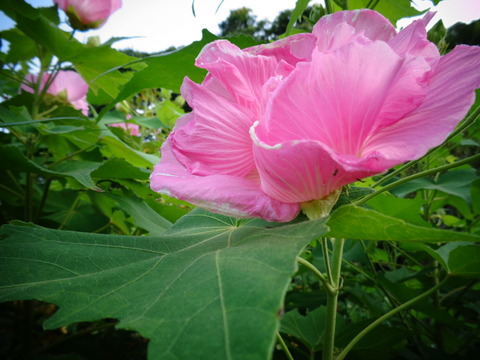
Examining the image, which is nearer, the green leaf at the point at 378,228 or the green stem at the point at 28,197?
the green leaf at the point at 378,228

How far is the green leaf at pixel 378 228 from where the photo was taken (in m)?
0.30

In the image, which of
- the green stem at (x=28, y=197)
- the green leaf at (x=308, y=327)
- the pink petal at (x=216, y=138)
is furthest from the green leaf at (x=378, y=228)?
the green stem at (x=28, y=197)

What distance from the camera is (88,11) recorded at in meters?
1.27

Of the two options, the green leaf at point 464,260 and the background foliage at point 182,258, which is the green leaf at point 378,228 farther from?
the green leaf at point 464,260

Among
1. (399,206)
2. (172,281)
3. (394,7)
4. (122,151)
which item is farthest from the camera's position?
(122,151)

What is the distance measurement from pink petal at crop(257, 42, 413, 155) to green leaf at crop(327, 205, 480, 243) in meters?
0.08

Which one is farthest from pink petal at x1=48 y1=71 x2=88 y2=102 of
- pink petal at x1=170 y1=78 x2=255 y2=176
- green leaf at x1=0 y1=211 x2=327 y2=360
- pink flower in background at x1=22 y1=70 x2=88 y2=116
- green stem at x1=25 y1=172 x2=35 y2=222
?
pink petal at x1=170 y1=78 x2=255 y2=176

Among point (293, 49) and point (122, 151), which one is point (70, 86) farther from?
point (293, 49)

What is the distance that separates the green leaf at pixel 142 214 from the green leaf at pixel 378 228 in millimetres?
410

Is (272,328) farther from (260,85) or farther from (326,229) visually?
(260,85)

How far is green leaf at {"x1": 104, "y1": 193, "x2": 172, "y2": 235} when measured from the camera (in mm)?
687

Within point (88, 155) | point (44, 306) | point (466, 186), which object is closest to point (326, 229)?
point (88, 155)

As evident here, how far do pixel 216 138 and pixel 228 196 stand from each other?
0.25 feet

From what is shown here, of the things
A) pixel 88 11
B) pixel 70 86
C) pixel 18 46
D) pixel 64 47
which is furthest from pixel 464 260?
pixel 18 46
